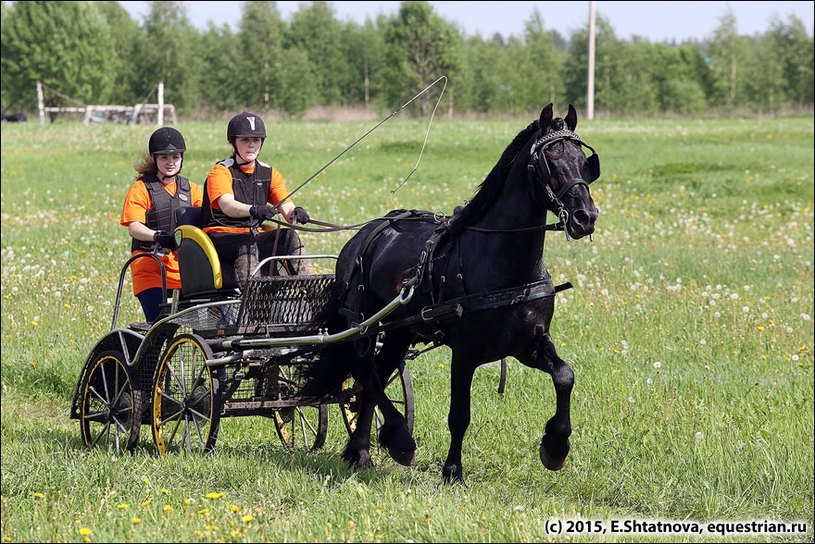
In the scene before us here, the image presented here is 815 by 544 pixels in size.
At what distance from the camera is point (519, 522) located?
5188 millimetres

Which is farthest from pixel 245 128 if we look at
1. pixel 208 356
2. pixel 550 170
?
pixel 550 170

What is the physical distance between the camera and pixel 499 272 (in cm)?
626

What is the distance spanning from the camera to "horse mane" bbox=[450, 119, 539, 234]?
6266 mm

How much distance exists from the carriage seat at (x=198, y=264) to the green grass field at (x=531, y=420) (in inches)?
50.6

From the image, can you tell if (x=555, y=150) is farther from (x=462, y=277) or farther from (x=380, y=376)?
(x=380, y=376)

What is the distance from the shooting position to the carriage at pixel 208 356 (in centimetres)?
733

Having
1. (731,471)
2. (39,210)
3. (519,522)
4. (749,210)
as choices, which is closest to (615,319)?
(731,471)

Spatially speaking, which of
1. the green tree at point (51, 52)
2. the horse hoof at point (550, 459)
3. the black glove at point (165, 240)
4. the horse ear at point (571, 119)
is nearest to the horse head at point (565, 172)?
the horse ear at point (571, 119)

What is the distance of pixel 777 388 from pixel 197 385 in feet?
17.0

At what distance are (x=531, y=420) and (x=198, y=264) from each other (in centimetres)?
308

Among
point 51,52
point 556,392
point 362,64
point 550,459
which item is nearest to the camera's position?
point 556,392

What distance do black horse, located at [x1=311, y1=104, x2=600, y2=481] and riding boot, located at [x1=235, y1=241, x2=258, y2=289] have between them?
113 centimetres

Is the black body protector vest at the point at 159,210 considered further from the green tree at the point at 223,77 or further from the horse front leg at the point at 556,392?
the green tree at the point at 223,77

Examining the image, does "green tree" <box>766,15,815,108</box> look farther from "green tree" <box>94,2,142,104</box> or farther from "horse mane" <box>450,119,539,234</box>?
"horse mane" <box>450,119,539,234</box>
